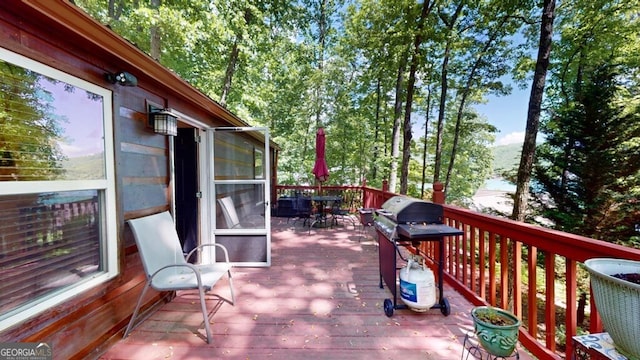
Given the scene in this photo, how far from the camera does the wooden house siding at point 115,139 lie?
151cm

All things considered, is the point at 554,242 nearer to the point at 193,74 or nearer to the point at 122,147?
the point at 122,147

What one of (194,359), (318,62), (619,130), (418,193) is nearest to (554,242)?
(194,359)

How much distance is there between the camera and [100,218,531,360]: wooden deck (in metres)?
1.97

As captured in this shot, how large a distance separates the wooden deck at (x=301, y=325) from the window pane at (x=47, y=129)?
1.38m

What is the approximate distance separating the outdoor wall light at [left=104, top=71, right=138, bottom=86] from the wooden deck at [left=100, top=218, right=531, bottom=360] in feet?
6.79

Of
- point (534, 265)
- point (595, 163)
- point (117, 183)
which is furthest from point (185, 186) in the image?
point (595, 163)

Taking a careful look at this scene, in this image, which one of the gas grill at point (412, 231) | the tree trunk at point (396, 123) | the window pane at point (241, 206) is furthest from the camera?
the tree trunk at point (396, 123)

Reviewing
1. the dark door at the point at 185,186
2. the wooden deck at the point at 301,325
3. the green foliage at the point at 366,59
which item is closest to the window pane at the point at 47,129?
the wooden deck at the point at 301,325

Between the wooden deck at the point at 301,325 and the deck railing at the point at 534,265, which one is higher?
the deck railing at the point at 534,265

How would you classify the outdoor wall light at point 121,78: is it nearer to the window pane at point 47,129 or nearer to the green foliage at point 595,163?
the window pane at point 47,129

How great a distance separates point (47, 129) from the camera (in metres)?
1.70

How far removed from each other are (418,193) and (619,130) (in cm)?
960

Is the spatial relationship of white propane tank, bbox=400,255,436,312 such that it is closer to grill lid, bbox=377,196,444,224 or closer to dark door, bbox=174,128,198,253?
grill lid, bbox=377,196,444,224

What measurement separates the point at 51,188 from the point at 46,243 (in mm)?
346
